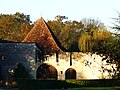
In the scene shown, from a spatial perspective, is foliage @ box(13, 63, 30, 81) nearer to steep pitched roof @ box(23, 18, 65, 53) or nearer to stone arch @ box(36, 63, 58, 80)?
stone arch @ box(36, 63, 58, 80)

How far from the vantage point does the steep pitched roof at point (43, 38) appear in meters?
55.2

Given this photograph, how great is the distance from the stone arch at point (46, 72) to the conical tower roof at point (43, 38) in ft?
6.09

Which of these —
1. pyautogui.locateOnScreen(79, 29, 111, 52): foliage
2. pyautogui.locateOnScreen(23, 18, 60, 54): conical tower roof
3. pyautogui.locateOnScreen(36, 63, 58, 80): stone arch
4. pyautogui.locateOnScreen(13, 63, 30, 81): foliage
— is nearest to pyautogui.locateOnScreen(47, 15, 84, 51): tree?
pyautogui.locateOnScreen(23, 18, 60, 54): conical tower roof

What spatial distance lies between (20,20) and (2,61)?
38.1 metres

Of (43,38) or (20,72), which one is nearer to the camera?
(20,72)

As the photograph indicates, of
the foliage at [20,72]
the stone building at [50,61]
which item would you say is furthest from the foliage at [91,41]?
the foliage at [20,72]

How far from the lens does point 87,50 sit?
180 feet

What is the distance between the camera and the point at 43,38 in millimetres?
56031

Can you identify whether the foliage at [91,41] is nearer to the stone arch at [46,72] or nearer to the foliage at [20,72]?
the stone arch at [46,72]

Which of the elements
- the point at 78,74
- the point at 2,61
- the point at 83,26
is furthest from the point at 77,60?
the point at 83,26

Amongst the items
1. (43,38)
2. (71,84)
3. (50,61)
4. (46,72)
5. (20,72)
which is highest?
(43,38)

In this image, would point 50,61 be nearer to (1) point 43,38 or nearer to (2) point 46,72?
(2) point 46,72

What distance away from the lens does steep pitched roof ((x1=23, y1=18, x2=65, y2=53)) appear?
5525cm

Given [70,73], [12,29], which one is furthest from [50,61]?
[12,29]
